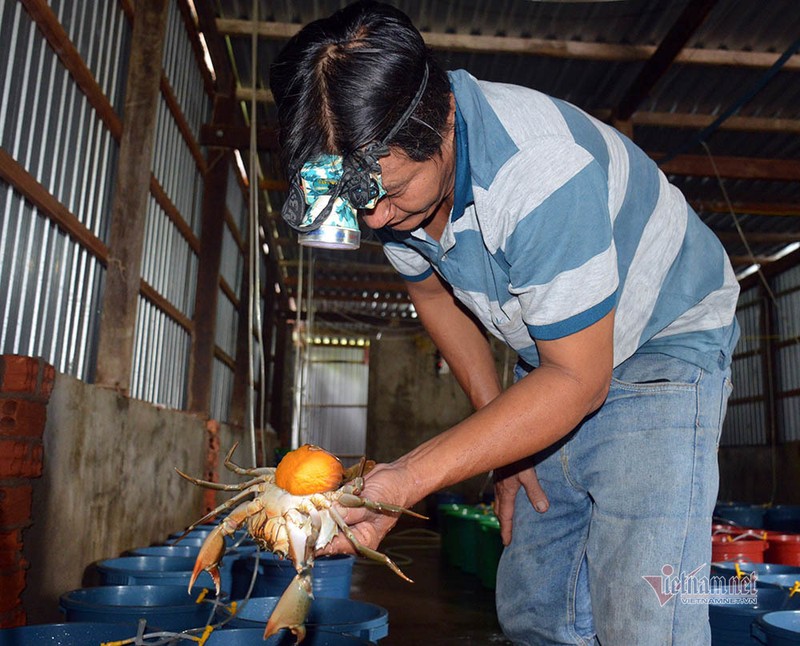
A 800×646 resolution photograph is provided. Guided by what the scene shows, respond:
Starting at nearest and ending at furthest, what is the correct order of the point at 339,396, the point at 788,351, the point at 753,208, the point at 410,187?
the point at 410,187, the point at 753,208, the point at 788,351, the point at 339,396

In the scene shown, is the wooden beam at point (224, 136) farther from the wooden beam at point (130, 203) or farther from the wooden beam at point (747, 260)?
the wooden beam at point (747, 260)

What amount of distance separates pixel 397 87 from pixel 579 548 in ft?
3.63

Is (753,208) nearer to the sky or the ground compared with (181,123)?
nearer to the sky

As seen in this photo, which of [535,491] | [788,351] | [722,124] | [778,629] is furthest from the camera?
[788,351]

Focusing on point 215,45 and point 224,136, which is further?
point 224,136

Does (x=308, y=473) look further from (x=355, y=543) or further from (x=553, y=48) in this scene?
(x=553, y=48)

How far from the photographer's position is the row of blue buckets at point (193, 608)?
182 centimetres

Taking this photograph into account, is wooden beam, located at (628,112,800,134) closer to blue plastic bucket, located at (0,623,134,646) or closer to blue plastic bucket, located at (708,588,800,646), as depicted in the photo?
blue plastic bucket, located at (708,588,800,646)

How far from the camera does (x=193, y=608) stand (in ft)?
6.78

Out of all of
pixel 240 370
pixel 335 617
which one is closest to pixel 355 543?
pixel 335 617

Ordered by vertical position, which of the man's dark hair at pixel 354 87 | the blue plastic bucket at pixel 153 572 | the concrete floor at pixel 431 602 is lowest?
the concrete floor at pixel 431 602

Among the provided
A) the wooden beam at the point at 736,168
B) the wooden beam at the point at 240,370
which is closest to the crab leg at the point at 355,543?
the wooden beam at the point at 736,168

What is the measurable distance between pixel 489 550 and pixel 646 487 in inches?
181

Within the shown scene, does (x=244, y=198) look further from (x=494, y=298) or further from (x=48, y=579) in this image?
(x=494, y=298)
